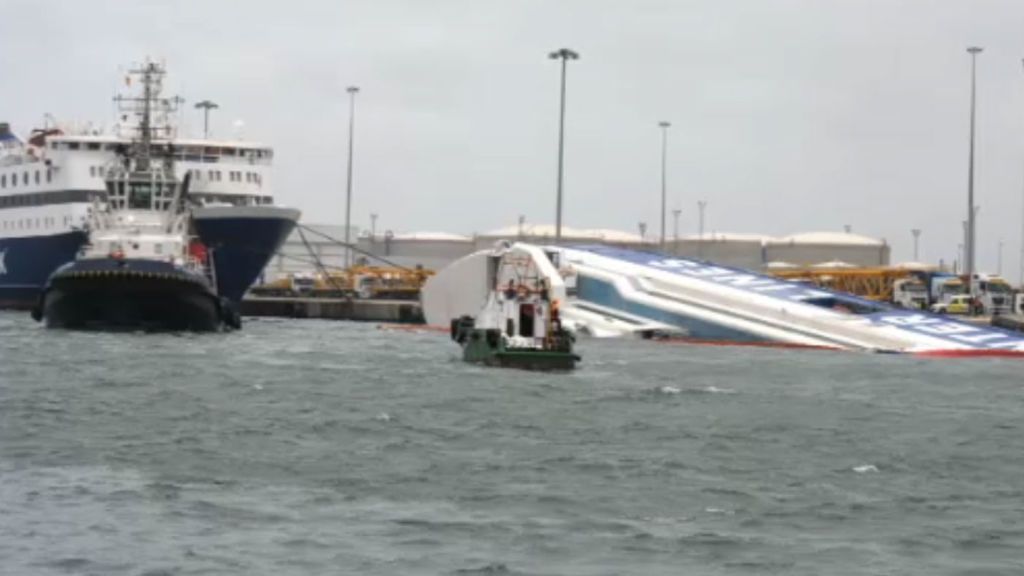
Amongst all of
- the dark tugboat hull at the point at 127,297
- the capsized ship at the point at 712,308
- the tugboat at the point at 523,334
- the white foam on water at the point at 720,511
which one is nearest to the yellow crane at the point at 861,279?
the capsized ship at the point at 712,308

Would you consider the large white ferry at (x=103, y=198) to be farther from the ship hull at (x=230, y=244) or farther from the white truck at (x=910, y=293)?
the white truck at (x=910, y=293)

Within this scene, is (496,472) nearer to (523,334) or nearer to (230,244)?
(523,334)

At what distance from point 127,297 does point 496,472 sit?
151 feet

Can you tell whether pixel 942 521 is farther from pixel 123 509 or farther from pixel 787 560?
pixel 123 509

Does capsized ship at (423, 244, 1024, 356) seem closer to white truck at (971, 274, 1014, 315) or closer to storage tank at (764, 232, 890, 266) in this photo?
white truck at (971, 274, 1014, 315)

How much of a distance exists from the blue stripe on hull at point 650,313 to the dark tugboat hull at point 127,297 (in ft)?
65.2

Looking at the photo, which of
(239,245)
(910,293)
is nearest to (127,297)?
(239,245)

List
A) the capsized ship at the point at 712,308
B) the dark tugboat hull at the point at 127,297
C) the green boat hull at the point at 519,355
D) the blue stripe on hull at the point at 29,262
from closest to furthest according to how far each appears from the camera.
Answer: the green boat hull at the point at 519,355 → the dark tugboat hull at the point at 127,297 → the capsized ship at the point at 712,308 → the blue stripe on hull at the point at 29,262

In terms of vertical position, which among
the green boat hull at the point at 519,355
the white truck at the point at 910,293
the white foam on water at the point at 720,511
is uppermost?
the white truck at the point at 910,293

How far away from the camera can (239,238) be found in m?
101

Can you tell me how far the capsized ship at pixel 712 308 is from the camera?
83.3 meters

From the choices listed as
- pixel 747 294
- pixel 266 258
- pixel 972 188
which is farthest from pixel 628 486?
pixel 972 188

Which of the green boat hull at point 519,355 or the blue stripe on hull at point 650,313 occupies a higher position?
the blue stripe on hull at point 650,313

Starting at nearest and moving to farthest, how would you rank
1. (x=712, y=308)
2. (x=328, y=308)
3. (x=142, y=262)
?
(x=142, y=262) → (x=712, y=308) → (x=328, y=308)
